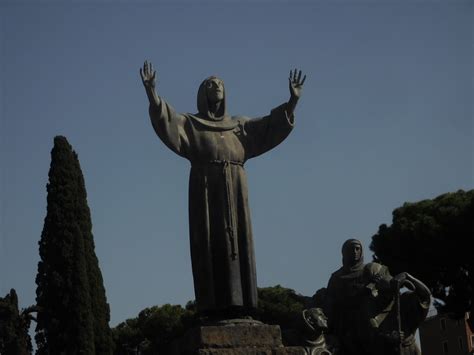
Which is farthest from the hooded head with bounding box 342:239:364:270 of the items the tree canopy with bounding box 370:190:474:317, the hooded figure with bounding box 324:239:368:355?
the tree canopy with bounding box 370:190:474:317

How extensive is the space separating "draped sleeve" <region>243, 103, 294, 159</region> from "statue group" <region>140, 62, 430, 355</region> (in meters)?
0.05

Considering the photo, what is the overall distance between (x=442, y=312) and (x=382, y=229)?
4168mm

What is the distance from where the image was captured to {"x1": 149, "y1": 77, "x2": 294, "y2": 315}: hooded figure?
10.7 meters

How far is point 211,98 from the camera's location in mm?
11344

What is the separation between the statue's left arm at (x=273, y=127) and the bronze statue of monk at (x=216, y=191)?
0.05ft

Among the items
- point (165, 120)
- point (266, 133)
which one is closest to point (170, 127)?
point (165, 120)

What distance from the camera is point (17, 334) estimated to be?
3569 centimetres

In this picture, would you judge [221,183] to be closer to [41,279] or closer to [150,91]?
[150,91]

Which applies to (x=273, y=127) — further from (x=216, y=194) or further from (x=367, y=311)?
(x=367, y=311)

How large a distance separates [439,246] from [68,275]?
14712 millimetres

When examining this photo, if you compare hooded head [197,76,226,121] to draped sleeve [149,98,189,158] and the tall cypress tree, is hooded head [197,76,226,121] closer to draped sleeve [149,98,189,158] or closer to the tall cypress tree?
draped sleeve [149,98,189,158]

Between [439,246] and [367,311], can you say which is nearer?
[367,311]

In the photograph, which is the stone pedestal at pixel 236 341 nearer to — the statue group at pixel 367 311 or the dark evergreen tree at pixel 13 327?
the statue group at pixel 367 311

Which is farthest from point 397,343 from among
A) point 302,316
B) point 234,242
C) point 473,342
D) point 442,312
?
point 473,342
